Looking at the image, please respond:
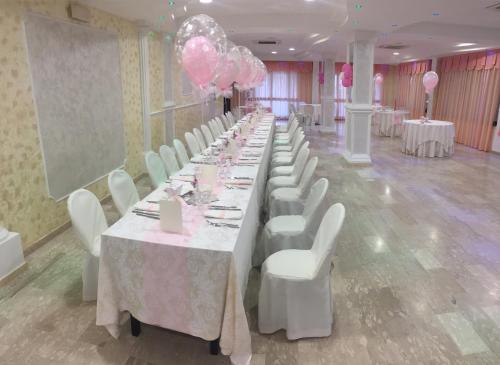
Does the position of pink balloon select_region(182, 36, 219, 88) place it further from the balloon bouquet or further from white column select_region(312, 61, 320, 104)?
white column select_region(312, 61, 320, 104)

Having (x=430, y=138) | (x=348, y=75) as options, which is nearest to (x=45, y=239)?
(x=348, y=75)

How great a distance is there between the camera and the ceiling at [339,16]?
179 inches

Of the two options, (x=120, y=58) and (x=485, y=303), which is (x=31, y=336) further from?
(x=120, y=58)

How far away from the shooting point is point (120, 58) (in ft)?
17.4

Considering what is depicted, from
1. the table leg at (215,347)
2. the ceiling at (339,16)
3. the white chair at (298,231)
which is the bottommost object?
the table leg at (215,347)

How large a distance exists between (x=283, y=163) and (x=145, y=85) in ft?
8.77

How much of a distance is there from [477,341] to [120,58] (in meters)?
5.20

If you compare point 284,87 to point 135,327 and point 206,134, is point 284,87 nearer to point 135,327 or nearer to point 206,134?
point 206,134

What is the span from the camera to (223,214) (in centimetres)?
238

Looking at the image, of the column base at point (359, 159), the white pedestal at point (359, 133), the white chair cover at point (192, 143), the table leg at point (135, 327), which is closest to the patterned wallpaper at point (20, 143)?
the table leg at point (135, 327)

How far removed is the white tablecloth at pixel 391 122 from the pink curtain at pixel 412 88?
1.63m

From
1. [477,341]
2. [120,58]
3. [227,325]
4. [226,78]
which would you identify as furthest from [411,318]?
[120,58]

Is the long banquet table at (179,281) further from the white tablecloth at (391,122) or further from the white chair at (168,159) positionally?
the white tablecloth at (391,122)

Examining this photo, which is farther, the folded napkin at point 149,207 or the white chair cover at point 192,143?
the white chair cover at point 192,143
